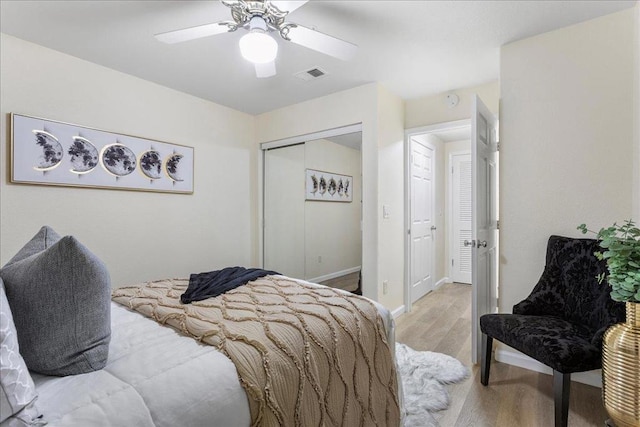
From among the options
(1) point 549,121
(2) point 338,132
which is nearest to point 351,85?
(2) point 338,132

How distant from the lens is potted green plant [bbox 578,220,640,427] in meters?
0.94

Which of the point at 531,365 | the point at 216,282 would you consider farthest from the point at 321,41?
the point at 531,365

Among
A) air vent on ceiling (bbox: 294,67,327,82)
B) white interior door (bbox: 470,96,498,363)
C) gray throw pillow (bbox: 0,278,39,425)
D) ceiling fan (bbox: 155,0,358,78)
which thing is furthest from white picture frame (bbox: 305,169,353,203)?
gray throw pillow (bbox: 0,278,39,425)

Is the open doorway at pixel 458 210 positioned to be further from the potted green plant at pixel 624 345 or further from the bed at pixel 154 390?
the bed at pixel 154 390

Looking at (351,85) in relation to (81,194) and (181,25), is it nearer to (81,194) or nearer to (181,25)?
(181,25)

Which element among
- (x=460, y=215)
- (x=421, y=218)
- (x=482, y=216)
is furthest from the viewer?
(x=460, y=215)

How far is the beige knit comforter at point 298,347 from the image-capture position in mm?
1055

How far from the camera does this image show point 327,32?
2275mm

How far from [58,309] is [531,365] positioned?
2.82 meters

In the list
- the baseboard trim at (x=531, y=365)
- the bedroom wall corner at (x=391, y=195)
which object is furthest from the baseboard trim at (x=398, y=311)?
the baseboard trim at (x=531, y=365)

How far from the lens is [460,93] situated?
3229mm

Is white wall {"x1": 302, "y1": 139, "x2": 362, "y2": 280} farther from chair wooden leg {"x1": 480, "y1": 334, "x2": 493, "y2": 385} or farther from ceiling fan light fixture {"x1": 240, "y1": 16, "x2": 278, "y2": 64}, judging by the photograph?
ceiling fan light fixture {"x1": 240, "y1": 16, "x2": 278, "y2": 64}

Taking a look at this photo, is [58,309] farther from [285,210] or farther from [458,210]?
[458,210]

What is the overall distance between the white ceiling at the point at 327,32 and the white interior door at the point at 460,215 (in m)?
2.10
